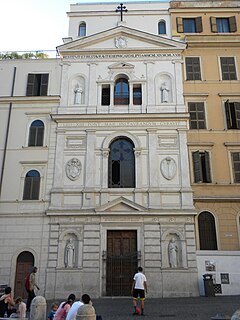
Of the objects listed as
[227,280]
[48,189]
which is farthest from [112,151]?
[227,280]

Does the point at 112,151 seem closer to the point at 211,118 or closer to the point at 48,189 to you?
the point at 48,189

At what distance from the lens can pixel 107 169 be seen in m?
21.1

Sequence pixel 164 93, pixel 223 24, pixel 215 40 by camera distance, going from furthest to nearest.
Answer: pixel 223 24 < pixel 215 40 < pixel 164 93

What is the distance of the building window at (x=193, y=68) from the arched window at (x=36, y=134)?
10.4m

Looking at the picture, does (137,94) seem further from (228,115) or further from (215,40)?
(215,40)

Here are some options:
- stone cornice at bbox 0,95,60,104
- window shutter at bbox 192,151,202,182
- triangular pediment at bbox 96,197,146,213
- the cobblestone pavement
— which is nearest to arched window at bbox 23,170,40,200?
triangular pediment at bbox 96,197,146,213

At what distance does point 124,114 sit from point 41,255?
9848mm

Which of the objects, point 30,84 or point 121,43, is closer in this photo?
point 30,84

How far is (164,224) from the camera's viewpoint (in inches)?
778

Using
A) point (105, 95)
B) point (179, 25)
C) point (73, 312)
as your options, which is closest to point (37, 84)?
point (105, 95)

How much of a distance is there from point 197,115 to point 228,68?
435cm

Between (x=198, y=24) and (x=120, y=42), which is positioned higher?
(x=198, y=24)

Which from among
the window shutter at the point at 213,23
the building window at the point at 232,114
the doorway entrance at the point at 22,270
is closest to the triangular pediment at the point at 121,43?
the window shutter at the point at 213,23

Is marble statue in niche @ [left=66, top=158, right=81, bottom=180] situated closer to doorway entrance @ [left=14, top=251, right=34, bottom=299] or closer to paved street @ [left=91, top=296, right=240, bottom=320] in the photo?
doorway entrance @ [left=14, top=251, right=34, bottom=299]
